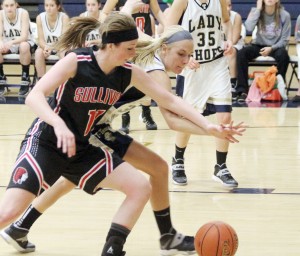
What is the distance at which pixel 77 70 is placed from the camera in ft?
13.6

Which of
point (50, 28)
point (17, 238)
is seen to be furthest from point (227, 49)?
point (50, 28)

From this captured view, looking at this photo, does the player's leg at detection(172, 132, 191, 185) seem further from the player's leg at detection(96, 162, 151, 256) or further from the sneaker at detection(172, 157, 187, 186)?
the player's leg at detection(96, 162, 151, 256)

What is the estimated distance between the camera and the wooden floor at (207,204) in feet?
15.8

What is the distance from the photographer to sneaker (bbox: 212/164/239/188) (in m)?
6.47

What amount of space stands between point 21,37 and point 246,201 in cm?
764

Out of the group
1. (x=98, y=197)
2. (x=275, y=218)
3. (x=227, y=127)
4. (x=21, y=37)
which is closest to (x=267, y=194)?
(x=275, y=218)

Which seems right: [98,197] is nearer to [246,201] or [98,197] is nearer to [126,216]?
[246,201]

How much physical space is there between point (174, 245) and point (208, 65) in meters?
2.30

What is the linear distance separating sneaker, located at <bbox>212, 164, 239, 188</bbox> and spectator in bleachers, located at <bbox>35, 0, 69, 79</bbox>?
255 inches

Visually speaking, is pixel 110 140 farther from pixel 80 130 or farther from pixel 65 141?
pixel 65 141

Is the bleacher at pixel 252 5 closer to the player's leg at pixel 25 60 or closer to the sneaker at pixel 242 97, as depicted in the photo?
the sneaker at pixel 242 97

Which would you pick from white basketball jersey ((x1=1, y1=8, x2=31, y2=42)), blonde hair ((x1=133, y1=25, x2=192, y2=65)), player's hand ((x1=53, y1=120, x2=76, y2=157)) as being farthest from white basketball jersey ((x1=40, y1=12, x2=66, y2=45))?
player's hand ((x1=53, y1=120, x2=76, y2=157))

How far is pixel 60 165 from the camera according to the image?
4.21 meters

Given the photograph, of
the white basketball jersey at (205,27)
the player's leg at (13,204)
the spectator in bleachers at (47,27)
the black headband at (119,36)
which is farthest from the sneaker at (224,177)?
the spectator in bleachers at (47,27)
